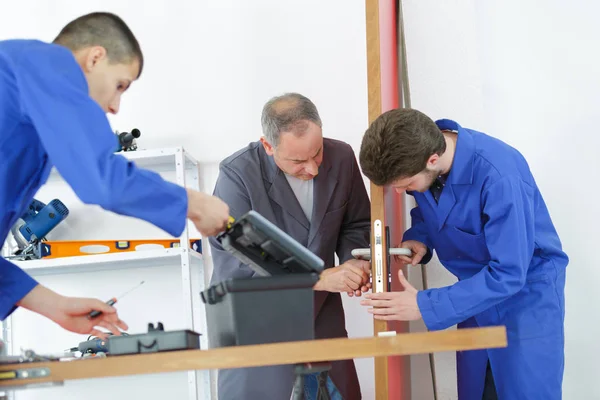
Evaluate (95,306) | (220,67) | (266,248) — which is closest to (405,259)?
(266,248)

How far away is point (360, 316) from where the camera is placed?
280 centimetres

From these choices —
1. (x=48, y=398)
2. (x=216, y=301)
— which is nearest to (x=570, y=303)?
(x=216, y=301)

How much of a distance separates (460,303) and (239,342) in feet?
2.41

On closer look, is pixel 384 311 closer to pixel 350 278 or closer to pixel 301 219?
pixel 350 278

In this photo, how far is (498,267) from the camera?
1.76 meters

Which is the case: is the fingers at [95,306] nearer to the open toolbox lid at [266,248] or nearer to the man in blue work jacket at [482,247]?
the open toolbox lid at [266,248]

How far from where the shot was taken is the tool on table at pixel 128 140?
2.74m

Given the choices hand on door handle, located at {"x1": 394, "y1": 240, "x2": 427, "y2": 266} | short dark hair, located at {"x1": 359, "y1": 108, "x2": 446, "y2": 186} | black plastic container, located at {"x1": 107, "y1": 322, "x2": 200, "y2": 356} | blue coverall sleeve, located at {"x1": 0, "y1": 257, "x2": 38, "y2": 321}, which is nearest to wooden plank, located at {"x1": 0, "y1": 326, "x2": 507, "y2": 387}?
black plastic container, located at {"x1": 107, "y1": 322, "x2": 200, "y2": 356}

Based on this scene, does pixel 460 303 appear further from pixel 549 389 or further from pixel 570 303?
pixel 570 303

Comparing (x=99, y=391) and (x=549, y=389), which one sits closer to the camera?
(x=549, y=389)

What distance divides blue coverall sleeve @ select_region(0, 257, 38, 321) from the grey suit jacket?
2.69ft

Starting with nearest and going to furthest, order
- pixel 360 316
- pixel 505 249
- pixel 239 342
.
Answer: pixel 239 342, pixel 505 249, pixel 360 316

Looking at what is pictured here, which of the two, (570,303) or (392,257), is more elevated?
(392,257)

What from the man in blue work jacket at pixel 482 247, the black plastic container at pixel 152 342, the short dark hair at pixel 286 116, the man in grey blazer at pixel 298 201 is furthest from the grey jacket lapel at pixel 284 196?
the black plastic container at pixel 152 342
